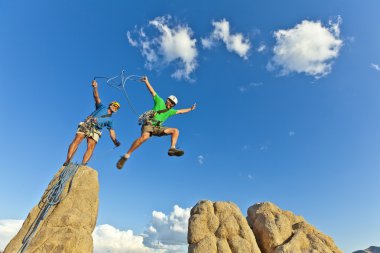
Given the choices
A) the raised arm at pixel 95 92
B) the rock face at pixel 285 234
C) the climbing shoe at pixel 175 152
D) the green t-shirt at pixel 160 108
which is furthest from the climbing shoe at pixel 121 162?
the rock face at pixel 285 234

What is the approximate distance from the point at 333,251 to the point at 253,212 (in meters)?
5.64

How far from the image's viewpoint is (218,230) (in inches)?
786

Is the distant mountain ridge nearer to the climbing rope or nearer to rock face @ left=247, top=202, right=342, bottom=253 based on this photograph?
rock face @ left=247, top=202, right=342, bottom=253

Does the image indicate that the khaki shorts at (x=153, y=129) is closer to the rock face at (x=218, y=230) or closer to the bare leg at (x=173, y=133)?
the bare leg at (x=173, y=133)

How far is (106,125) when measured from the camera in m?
15.7

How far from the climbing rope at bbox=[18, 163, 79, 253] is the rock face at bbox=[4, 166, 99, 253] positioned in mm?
142

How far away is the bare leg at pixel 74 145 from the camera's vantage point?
14.8 m

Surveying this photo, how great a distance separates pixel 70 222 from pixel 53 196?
1542 mm

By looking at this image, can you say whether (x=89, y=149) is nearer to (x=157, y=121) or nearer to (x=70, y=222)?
(x=157, y=121)

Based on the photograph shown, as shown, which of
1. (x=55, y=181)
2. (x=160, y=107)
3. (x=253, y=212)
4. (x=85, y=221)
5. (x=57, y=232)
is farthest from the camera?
(x=253, y=212)

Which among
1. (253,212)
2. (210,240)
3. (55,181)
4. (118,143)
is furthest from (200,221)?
(55,181)

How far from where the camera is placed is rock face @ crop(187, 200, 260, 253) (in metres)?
19.0

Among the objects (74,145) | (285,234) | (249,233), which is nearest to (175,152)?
(74,145)

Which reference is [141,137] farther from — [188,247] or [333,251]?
[333,251]
